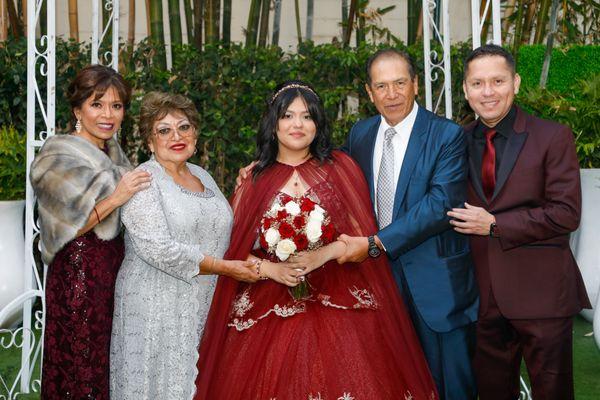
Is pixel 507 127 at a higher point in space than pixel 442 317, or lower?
higher

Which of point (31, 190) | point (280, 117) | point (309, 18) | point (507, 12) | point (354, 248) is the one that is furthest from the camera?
point (507, 12)

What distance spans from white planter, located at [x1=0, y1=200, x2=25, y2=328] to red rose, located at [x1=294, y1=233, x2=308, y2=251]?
7.97 feet

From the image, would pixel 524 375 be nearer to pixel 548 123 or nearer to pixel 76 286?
pixel 548 123

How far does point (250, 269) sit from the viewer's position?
3334 mm

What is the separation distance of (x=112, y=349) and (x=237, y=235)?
69cm

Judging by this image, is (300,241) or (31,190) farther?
(31,190)

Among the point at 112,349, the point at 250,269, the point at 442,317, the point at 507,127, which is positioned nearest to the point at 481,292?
the point at 442,317

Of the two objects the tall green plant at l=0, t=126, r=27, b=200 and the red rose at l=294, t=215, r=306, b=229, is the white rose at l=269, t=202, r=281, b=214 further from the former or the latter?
the tall green plant at l=0, t=126, r=27, b=200

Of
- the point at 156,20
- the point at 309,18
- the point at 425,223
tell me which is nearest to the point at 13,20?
the point at 156,20

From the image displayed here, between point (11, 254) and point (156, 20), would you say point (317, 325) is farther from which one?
point (156, 20)

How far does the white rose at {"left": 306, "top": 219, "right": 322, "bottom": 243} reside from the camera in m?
3.14

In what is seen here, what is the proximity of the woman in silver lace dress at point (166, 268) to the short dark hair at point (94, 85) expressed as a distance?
0.26 meters

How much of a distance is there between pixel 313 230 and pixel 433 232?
563 mm

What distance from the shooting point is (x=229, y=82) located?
17.1ft
